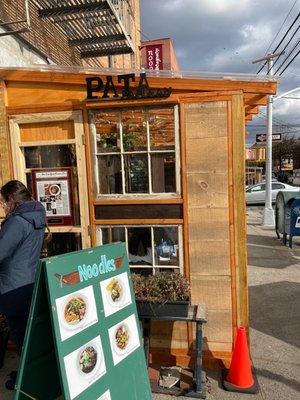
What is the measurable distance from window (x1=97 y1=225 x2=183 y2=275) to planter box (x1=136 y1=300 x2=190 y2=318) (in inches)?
21.7

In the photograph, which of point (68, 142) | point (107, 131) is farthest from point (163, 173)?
point (68, 142)

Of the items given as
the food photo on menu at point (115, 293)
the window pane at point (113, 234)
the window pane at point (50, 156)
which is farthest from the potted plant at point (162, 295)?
the window pane at point (50, 156)

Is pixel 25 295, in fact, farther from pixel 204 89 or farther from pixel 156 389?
pixel 204 89

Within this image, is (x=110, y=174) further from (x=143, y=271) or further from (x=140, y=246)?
(x=143, y=271)

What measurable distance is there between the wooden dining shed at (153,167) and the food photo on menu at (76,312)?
1356 millimetres

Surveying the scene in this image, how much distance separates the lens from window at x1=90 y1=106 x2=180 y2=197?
3854 mm

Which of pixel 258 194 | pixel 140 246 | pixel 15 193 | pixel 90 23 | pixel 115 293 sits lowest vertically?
pixel 258 194

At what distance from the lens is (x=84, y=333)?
2625 mm

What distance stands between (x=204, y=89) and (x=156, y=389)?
3010mm

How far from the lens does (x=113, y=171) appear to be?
4055 mm

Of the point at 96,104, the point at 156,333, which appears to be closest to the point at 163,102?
the point at 96,104

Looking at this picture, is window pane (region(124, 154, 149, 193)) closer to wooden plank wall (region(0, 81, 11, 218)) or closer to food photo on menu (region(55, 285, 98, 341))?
wooden plank wall (region(0, 81, 11, 218))

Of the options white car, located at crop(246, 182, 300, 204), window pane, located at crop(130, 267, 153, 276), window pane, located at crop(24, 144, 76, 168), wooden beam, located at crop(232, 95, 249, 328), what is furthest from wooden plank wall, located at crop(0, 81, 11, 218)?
white car, located at crop(246, 182, 300, 204)

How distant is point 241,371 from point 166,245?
1432 millimetres
